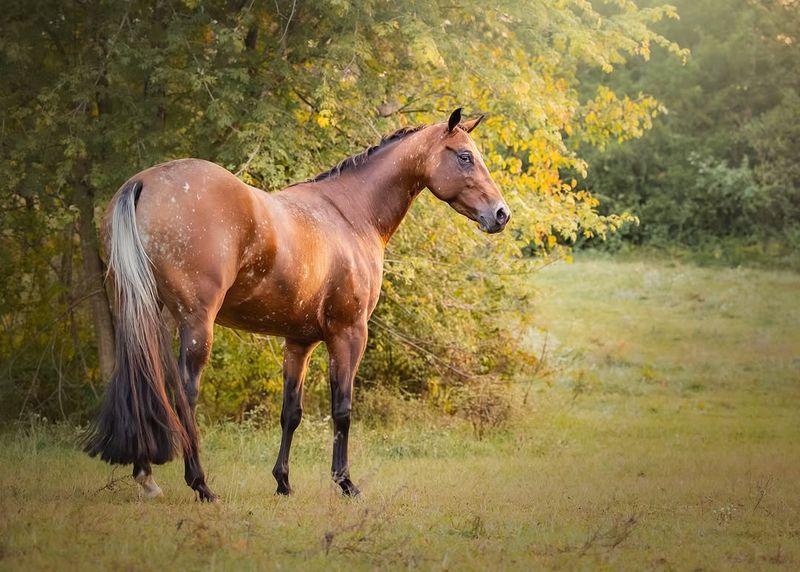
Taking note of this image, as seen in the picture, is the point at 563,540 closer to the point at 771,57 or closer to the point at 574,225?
the point at 574,225

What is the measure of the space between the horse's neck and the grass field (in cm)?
204

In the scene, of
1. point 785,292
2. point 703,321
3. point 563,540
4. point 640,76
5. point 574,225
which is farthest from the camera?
point 640,76

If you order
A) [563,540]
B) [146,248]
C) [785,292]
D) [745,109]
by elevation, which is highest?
[146,248]

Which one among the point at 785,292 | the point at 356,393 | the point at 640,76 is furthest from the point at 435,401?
the point at 640,76

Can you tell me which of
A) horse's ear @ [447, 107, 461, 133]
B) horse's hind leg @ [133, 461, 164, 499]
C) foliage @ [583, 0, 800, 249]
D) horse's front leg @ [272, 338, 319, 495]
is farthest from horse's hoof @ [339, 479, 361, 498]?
foliage @ [583, 0, 800, 249]

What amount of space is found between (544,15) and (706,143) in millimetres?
24510

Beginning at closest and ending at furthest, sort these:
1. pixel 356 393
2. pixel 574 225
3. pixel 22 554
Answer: pixel 22 554
pixel 574 225
pixel 356 393

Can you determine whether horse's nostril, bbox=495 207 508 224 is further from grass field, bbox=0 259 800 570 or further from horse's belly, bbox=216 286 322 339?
grass field, bbox=0 259 800 570

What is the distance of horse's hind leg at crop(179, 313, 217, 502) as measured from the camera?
5723 millimetres

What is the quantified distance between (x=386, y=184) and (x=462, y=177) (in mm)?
630

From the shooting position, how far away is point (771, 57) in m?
32.8

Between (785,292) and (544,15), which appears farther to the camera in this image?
(785,292)

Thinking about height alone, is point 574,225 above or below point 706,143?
above

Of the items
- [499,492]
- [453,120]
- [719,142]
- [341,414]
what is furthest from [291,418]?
[719,142]
